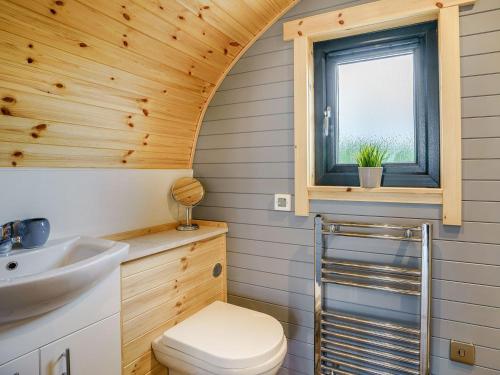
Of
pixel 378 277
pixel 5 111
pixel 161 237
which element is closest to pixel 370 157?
pixel 378 277

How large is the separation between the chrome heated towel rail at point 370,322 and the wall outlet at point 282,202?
200 millimetres

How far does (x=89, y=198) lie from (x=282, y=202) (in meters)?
0.96

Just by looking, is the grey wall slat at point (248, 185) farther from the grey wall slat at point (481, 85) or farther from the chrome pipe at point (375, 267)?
the grey wall slat at point (481, 85)

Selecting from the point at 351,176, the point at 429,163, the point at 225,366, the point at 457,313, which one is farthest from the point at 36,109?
the point at 457,313

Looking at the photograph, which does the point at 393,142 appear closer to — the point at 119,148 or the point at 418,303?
the point at 418,303

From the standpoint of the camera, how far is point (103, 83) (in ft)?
4.48

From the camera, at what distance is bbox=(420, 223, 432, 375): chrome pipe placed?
4.36 feet

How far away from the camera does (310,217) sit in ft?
5.44

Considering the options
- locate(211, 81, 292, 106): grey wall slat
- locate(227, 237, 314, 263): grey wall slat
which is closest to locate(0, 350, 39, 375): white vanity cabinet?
locate(227, 237, 314, 263): grey wall slat

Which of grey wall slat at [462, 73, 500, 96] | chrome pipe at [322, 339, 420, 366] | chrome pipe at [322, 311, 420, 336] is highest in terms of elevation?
grey wall slat at [462, 73, 500, 96]

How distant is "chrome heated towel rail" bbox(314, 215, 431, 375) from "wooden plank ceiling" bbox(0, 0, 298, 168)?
1012 mm

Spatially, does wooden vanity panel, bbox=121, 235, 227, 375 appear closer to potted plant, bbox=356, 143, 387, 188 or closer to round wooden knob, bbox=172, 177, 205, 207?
round wooden knob, bbox=172, 177, 205, 207

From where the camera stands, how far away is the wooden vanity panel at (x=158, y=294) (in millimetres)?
1307

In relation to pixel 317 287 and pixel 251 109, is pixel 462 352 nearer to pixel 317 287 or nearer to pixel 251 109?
pixel 317 287
